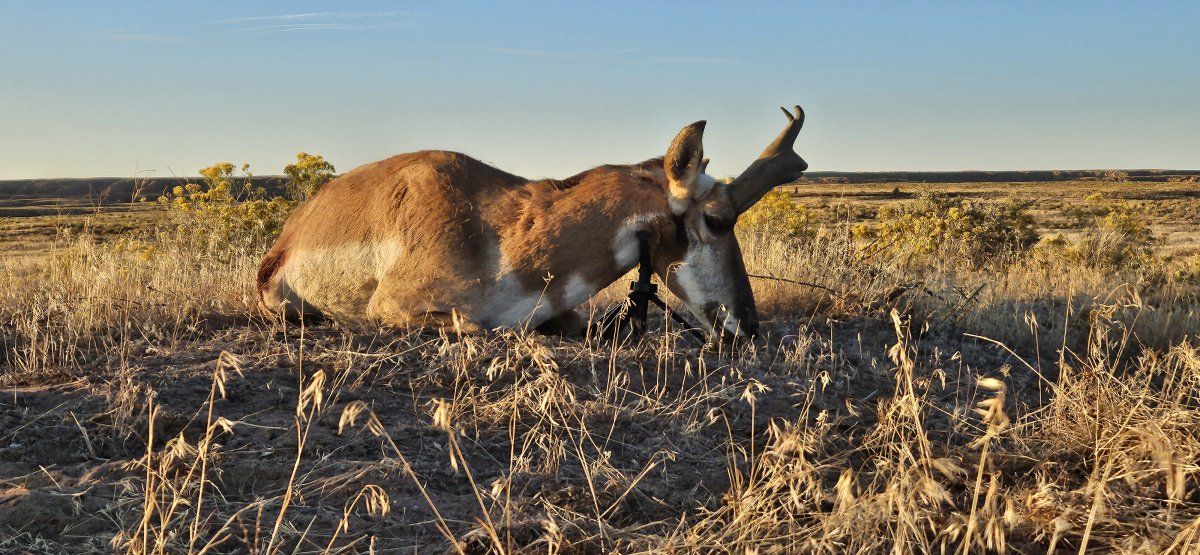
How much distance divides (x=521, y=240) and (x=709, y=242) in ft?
4.00

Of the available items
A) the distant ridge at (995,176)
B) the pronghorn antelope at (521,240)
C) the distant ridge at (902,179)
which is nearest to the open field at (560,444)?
the pronghorn antelope at (521,240)

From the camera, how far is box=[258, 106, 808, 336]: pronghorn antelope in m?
5.63

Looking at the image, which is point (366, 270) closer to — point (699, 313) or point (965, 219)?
point (699, 313)

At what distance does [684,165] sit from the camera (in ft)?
18.8

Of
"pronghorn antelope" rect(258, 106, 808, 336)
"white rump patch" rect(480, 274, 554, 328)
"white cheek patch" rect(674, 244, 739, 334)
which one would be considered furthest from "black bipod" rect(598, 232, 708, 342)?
"white rump patch" rect(480, 274, 554, 328)

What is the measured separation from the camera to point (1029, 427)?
453 cm

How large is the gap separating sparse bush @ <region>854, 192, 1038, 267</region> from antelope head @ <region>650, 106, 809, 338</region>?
10882mm

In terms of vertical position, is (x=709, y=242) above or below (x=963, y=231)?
above

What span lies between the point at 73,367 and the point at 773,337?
14.6ft

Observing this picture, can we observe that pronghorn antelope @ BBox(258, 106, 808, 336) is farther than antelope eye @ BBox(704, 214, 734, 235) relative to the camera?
No

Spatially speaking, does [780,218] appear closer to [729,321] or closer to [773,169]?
[773,169]

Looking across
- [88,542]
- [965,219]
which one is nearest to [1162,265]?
[965,219]

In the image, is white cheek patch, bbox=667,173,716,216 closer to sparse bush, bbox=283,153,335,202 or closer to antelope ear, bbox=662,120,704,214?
antelope ear, bbox=662,120,704,214

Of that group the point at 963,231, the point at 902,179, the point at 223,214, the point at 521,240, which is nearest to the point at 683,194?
the point at 521,240
